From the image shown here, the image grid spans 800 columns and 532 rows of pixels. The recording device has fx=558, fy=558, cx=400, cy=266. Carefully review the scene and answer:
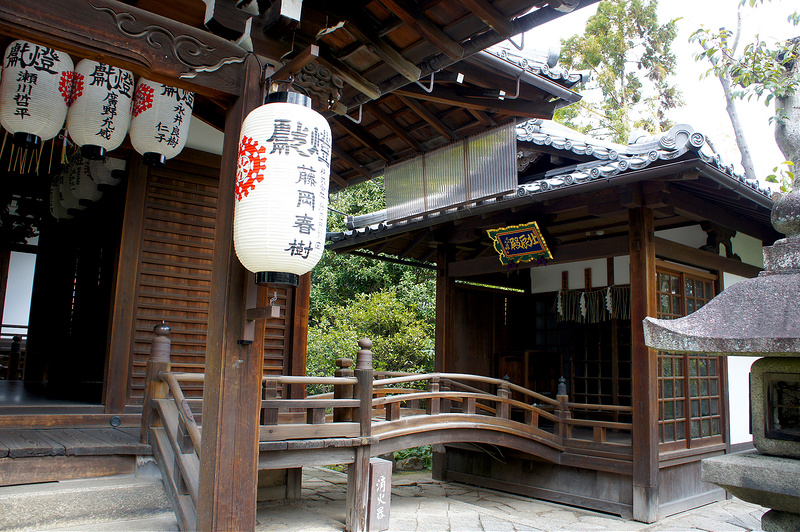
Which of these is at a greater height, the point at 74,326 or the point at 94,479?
the point at 74,326

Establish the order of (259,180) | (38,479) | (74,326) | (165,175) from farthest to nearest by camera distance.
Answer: (74,326)
(165,175)
(38,479)
(259,180)

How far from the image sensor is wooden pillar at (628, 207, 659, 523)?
755 centimetres

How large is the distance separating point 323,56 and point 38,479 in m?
4.12

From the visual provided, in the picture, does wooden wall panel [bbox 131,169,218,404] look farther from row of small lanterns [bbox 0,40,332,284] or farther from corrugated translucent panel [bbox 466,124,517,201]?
corrugated translucent panel [bbox 466,124,517,201]

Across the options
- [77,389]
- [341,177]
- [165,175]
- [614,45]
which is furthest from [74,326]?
[614,45]

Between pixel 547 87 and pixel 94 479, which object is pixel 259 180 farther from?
pixel 547 87

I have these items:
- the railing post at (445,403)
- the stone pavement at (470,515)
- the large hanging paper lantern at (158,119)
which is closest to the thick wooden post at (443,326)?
the railing post at (445,403)

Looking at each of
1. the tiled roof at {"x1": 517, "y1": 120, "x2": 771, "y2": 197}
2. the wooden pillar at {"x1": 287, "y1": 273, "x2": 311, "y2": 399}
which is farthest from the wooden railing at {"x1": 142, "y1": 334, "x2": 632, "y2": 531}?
the tiled roof at {"x1": 517, "y1": 120, "x2": 771, "y2": 197}

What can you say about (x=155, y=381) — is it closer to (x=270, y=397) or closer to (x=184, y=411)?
(x=184, y=411)

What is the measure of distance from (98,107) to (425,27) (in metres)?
2.86

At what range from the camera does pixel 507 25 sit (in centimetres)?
453

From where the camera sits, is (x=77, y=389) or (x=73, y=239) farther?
(x=73, y=239)

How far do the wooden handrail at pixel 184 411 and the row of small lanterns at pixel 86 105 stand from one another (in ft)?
6.71

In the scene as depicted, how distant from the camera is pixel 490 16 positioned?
14.6 feet
